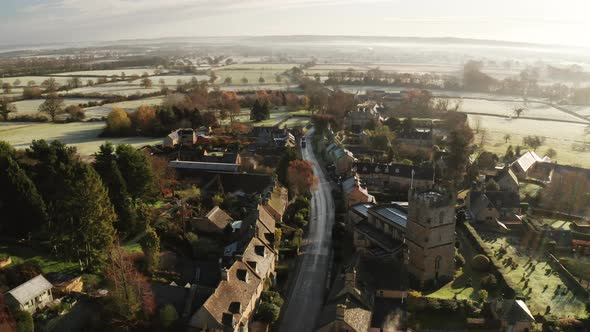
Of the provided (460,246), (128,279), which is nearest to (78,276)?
(128,279)

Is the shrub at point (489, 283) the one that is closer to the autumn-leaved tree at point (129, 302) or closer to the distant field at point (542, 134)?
the autumn-leaved tree at point (129, 302)

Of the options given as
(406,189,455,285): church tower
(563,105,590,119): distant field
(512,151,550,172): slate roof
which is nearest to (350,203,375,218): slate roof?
(406,189,455,285): church tower

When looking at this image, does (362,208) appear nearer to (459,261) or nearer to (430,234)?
(430,234)

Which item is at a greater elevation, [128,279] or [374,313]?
[128,279]

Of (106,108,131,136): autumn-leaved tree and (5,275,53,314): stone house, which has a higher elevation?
(106,108,131,136): autumn-leaved tree

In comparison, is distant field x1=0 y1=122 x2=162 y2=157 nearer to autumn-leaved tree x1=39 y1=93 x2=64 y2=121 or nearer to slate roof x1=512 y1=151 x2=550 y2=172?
autumn-leaved tree x1=39 y1=93 x2=64 y2=121

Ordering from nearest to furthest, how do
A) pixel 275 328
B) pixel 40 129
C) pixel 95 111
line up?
pixel 275 328 < pixel 40 129 < pixel 95 111

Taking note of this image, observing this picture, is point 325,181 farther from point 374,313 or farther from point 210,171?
point 374,313

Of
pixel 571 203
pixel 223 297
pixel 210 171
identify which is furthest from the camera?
pixel 210 171
